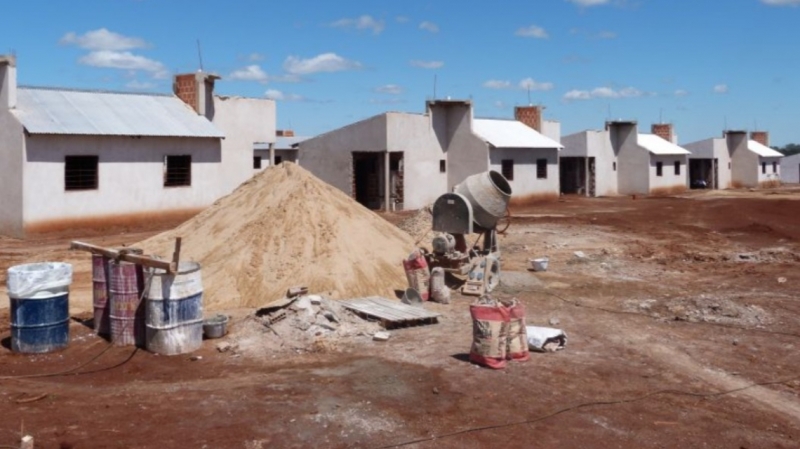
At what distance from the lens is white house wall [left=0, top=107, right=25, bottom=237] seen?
20656 mm

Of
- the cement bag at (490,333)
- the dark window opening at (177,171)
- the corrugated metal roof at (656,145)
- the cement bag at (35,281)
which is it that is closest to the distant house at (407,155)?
the dark window opening at (177,171)

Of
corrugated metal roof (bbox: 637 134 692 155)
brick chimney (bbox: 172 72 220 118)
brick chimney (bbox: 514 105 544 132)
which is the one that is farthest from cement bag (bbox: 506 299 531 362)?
corrugated metal roof (bbox: 637 134 692 155)

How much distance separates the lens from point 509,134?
121 ft

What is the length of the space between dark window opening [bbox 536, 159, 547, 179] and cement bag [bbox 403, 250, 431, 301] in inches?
1013

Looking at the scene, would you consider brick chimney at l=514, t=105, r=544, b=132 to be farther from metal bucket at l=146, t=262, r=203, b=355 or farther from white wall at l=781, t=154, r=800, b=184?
white wall at l=781, t=154, r=800, b=184

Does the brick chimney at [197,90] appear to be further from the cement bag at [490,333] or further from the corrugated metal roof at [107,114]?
the cement bag at [490,333]

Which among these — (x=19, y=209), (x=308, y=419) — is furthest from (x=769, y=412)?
(x=19, y=209)

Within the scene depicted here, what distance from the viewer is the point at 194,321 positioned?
909 cm

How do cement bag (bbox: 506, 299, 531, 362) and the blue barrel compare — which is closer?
cement bag (bbox: 506, 299, 531, 362)

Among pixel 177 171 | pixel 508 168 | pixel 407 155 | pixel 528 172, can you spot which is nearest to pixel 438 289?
pixel 177 171

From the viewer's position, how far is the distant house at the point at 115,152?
2094 cm

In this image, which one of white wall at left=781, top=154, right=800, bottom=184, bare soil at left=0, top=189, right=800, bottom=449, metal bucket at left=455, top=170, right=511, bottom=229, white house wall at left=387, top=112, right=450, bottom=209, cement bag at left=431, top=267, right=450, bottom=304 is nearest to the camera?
bare soil at left=0, top=189, right=800, bottom=449

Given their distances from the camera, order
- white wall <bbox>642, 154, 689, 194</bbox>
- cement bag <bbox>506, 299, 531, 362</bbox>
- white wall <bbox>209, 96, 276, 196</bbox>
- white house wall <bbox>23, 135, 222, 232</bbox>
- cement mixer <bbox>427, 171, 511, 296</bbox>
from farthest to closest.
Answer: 1. white wall <bbox>642, 154, 689, 194</bbox>
2. white wall <bbox>209, 96, 276, 196</bbox>
3. white house wall <bbox>23, 135, 222, 232</bbox>
4. cement mixer <bbox>427, 171, 511, 296</bbox>
5. cement bag <bbox>506, 299, 531, 362</bbox>

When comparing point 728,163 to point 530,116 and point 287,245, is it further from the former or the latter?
point 287,245
